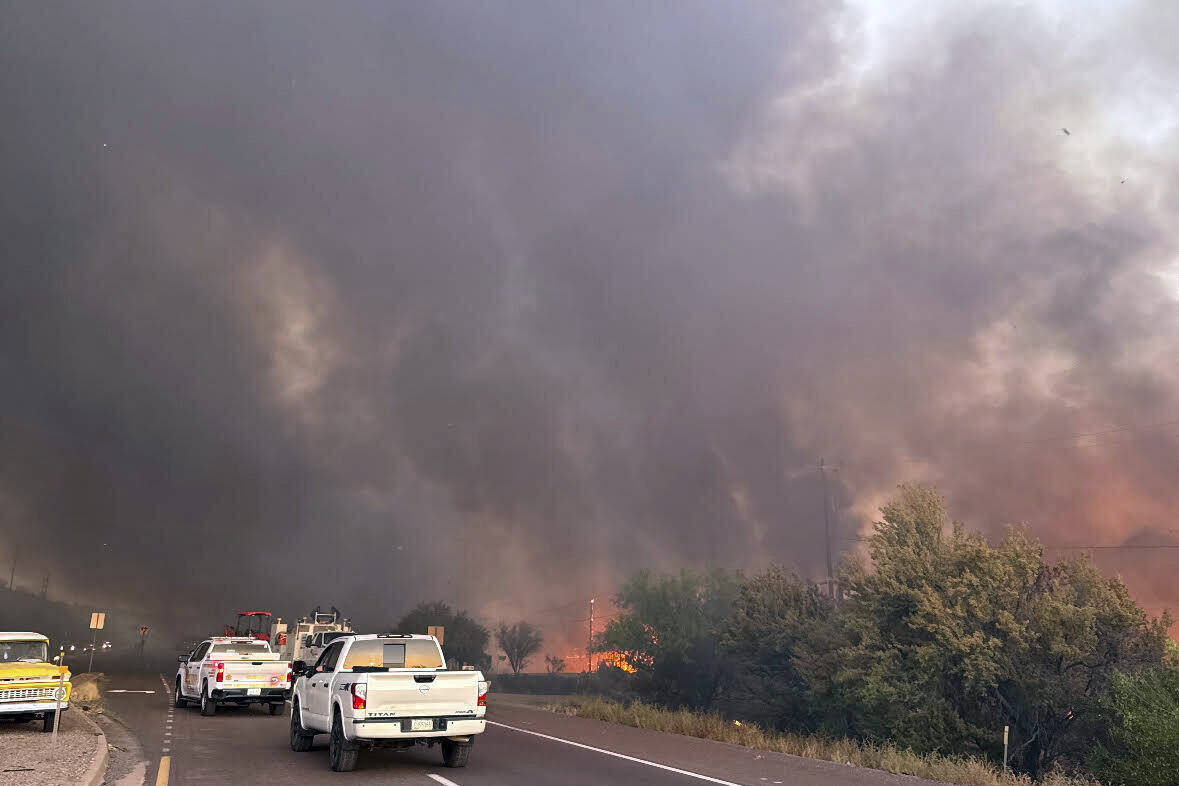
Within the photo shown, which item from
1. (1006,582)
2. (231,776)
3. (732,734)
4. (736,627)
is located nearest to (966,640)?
(1006,582)

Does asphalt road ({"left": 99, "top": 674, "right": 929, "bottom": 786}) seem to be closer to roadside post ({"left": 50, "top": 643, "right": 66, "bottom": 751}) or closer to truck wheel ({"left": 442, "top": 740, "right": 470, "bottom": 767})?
truck wheel ({"left": 442, "top": 740, "right": 470, "bottom": 767})

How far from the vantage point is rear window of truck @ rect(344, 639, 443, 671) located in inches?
568

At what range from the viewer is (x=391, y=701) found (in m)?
12.8

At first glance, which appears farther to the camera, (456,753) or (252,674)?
(252,674)

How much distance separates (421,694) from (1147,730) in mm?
19421

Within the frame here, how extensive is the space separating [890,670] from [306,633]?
2101 centimetres

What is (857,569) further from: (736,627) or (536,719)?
(536,719)

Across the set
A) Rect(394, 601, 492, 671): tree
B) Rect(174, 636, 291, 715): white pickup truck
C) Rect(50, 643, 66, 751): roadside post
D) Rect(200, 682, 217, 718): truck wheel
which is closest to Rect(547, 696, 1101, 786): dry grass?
Rect(174, 636, 291, 715): white pickup truck

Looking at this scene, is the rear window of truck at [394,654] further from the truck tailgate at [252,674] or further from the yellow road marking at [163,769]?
the truck tailgate at [252,674]

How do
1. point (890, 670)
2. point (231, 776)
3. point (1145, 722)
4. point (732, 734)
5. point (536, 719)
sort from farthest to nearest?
point (890, 670), point (536, 719), point (1145, 722), point (732, 734), point (231, 776)

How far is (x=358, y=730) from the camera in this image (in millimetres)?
12711

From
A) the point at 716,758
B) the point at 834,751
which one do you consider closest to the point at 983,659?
the point at 834,751

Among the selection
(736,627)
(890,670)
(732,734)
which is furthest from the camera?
(736,627)

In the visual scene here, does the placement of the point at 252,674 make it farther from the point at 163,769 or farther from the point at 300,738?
the point at 163,769
